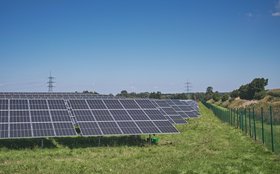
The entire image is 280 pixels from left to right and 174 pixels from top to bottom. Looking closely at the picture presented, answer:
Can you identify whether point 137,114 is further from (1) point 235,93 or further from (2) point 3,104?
(1) point 235,93

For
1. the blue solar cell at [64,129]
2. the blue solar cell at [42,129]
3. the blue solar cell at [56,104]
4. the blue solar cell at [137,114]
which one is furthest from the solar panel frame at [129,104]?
the blue solar cell at [42,129]

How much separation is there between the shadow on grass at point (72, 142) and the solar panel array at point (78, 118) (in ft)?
3.44

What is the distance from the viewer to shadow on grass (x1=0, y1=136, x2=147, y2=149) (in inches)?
772

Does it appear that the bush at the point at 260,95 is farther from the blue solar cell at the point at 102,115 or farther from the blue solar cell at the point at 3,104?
the blue solar cell at the point at 3,104

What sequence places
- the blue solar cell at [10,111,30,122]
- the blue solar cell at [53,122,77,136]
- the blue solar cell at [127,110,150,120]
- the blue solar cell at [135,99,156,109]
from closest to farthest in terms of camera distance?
the blue solar cell at [53,122,77,136], the blue solar cell at [10,111,30,122], the blue solar cell at [127,110,150,120], the blue solar cell at [135,99,156,109]

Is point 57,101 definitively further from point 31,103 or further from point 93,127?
point 93,127

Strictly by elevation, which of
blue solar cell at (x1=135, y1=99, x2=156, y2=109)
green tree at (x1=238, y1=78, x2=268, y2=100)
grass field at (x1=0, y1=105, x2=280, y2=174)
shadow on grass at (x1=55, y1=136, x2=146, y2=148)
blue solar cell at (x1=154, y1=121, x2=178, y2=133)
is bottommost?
grass field at (x1=0, y1=105, x2=280, y2=174)

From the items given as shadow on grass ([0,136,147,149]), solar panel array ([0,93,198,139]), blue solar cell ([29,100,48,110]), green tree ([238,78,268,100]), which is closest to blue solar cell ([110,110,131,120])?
solar panel array ([0,93,198,139])

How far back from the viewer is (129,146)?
2017cm

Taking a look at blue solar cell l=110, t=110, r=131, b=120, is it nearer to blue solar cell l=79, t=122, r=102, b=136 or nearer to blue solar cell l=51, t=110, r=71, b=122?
blue solar cell l=79, t=122, r=102, b=136

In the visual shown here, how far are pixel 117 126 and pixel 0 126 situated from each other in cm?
657

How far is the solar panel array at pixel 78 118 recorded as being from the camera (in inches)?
734

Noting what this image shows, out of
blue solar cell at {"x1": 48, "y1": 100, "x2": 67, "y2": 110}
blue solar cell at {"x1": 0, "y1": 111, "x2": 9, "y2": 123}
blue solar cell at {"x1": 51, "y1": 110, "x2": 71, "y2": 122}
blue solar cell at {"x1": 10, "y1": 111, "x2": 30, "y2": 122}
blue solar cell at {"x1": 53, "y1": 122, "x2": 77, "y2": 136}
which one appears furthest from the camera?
blue solar cell at {"x1": 48, "y1": 100, "x2": 67, "y2": 110}

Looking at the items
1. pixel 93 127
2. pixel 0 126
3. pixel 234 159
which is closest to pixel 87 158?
pixel 93 127
